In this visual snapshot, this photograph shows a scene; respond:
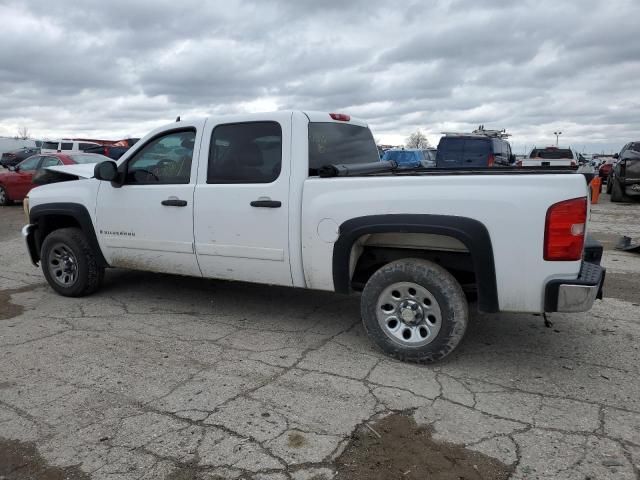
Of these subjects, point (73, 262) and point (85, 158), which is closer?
point (73, 262)

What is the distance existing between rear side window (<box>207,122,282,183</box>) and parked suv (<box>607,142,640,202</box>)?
13.6 metres

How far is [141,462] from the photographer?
108 inches

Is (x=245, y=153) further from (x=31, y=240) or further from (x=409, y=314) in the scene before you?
(x=31, y=240)

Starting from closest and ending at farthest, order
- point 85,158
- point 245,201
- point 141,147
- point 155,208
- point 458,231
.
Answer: point 458,231 < point 245,201 < point 155,208 < point 141,147 < point 85,158

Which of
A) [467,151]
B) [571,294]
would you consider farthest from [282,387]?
[467,151]

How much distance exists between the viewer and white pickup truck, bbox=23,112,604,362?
3.43 meters

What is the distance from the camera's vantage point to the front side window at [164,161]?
15.9 ft

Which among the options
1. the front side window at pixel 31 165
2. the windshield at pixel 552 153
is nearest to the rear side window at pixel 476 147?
the windshield at pixel 552 153

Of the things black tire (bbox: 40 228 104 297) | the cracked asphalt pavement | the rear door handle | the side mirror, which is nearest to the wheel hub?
the cracked asphalt pavement

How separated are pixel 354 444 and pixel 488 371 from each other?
1.42 metres

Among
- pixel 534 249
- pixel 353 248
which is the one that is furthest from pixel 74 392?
pixel 534 249

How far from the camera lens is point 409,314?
3.88m

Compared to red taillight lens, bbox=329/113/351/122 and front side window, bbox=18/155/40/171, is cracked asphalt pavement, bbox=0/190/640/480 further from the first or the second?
front side window, bbox=18/155/40/171

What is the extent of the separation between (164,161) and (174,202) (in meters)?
0.50
